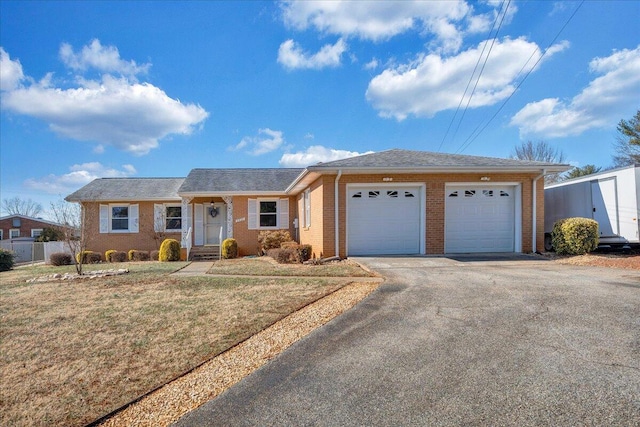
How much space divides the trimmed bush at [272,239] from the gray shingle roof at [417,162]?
5.59 meters

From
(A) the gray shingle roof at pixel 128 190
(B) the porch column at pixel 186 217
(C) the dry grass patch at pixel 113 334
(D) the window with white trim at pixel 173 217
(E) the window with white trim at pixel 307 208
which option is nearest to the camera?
(C) the dry grass patch at pixel 113 334

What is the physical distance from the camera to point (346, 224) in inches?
451

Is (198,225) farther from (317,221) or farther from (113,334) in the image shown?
(113,334)

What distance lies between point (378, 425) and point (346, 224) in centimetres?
872

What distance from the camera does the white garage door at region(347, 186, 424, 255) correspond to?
38.2ft

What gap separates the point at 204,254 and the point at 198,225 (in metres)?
1.95

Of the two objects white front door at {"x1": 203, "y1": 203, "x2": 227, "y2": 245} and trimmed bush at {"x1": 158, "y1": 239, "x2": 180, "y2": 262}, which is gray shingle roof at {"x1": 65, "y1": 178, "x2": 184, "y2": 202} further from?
trimmed bush at {"x1": 158, "y1": 239, "x2": 180, "y2": 262}

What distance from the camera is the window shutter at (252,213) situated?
56.4 ft

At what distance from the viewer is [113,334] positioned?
215 inches

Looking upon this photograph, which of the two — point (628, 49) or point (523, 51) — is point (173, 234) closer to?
point (523, 51)

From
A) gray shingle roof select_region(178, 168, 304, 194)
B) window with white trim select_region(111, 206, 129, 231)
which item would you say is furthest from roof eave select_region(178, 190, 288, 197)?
window with white trim select_region(111, 206, 129, 231)

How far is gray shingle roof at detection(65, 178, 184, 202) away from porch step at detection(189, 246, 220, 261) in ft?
10.1

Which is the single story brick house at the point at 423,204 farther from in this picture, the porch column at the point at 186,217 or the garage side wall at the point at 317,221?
the porch column at the point at 186,217

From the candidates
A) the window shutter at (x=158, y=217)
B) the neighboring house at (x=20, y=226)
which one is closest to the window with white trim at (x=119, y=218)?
the window shutter at (x=158, y=217)
